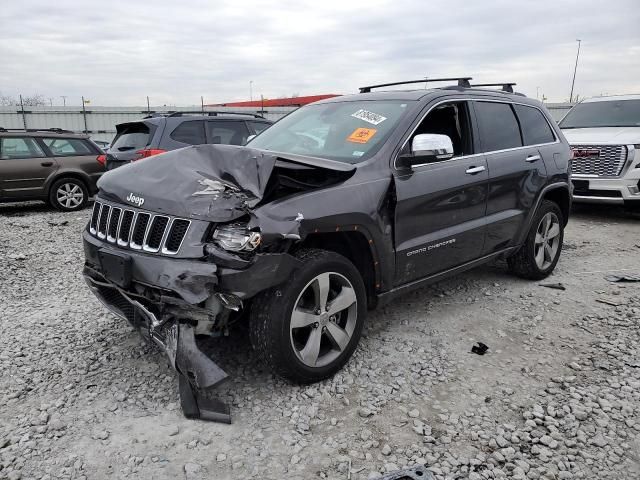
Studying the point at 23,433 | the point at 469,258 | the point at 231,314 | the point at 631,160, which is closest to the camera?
the point at 23,433

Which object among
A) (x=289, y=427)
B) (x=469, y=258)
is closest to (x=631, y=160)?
(x=469, y=258)

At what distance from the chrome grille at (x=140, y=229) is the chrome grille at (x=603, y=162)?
722cm

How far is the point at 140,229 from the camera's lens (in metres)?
2.82

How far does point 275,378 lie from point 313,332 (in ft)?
1.40

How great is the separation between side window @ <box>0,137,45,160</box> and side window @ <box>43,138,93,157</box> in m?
0.22

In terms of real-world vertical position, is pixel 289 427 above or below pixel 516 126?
below

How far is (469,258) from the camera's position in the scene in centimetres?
415

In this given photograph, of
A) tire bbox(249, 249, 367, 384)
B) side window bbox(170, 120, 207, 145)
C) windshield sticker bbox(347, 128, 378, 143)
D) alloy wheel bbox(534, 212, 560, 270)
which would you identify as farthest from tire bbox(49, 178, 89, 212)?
alloy wheel bbox(534, 212, 560, 270)

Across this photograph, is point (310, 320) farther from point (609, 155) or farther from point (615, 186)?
point (609, 155)

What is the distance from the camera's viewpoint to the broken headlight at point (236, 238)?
2.60 meters

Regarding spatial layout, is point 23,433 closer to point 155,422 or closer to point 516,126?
point 155,422

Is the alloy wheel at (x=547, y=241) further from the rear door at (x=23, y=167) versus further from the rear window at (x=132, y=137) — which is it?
the rear door at (x=23, y=167)

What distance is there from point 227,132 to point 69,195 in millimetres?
3376

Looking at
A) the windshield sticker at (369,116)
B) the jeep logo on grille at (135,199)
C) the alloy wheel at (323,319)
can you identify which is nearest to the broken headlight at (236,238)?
the alloy wheel at (323,319)
